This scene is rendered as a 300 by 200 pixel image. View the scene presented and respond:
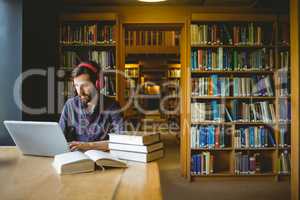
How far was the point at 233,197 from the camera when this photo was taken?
3879 millimetres

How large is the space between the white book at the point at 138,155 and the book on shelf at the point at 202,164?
2.98m

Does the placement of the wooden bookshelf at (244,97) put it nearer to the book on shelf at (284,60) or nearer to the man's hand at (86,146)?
the book on shelf at (284,60)

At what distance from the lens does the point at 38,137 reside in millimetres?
1764

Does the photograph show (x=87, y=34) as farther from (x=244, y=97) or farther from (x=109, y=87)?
(x=244, y=97)

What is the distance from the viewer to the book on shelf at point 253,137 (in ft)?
15.1

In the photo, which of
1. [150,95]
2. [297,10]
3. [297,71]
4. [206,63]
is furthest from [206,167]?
[150,95]

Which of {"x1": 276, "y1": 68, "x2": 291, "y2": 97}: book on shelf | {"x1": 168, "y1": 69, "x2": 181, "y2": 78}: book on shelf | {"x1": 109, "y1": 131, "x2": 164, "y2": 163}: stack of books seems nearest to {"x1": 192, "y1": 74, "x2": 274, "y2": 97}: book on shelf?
{"x1": 276, "y1": 68, "x2": 291, "y2": 97}: book on shelf

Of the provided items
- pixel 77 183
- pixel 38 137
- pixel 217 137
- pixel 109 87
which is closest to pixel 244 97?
pixel 217 137

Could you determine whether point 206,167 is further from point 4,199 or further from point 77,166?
point 4,199

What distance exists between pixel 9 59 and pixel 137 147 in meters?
2.55

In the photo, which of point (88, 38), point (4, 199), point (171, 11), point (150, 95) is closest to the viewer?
point (4, 199)

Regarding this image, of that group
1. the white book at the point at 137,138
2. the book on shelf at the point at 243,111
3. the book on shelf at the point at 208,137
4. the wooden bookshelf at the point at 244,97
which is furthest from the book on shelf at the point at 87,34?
the white book at the point at 137,138

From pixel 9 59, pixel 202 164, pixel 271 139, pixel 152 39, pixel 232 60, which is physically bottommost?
pixel 202 164

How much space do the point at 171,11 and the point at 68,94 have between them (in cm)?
191
